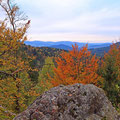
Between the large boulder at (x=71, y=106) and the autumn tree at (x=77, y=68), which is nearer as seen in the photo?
the large boulder at (x=71, y=106)

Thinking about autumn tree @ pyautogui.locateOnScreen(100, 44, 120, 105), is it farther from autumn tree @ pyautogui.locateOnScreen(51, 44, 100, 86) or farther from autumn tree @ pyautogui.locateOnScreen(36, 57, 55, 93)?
autumn tree @ pyautogui.locateOnScreen(36, 57, 55, 93)

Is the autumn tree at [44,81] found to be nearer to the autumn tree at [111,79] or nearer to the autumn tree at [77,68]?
the autumn tree at [77,68]

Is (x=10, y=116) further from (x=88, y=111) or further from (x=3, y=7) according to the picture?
(x=3, y=7)

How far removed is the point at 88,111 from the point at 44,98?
5.86 ft

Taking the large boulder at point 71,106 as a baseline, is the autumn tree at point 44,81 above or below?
below

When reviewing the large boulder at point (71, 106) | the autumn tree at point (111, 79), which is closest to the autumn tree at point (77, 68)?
the autumn tree at point (111, 79)

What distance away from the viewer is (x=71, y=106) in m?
4.03

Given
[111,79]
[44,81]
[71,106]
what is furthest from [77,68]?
[44,81]

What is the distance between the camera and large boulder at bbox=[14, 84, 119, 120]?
355 cm

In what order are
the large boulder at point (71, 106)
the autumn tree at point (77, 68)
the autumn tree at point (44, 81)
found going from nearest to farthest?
the large boulder at point (71, 106), the autumn tree at point (44, 81), the autumn tree at point (77, 68)

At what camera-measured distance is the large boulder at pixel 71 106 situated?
3.55 metres

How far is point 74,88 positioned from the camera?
456 cm

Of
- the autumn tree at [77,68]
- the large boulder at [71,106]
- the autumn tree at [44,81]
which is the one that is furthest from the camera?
the autumn tree at [77,68]

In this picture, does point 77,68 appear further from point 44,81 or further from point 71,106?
point 44,81
